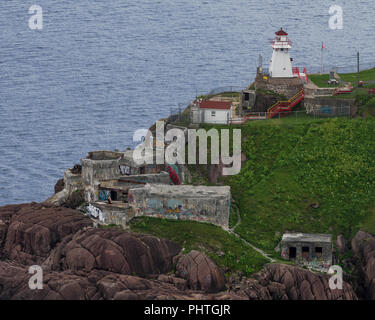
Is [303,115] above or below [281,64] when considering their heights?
below

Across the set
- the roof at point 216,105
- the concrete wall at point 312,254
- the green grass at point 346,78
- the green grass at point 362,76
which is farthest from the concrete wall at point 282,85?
the concrete wall at point 312,254

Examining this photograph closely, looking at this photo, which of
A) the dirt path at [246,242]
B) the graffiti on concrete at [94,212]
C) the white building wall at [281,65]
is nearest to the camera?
the dirt path at [246,242]

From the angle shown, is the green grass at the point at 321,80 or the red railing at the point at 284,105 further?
the green grass at the point at 321,80

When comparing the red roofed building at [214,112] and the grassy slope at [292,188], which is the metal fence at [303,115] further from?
the grassy slope at [292,188]

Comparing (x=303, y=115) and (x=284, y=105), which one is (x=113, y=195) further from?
(x=303, y=115)

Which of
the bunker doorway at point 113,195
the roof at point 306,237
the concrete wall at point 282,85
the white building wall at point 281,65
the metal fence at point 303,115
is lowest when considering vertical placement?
the roof at point 306,237

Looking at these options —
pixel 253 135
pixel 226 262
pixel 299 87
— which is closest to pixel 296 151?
pixel 253 135

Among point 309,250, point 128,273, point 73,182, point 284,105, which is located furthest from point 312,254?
point 73,182
